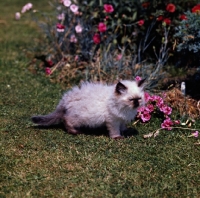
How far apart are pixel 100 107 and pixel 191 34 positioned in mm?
2045

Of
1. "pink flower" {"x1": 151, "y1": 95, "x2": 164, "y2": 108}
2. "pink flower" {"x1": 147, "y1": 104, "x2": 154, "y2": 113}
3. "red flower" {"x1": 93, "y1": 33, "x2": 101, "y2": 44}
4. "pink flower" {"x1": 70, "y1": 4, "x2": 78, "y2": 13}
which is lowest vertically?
"pink flower" {"x1": 147, "y1": 104, "x2": 154, "y2": 113}

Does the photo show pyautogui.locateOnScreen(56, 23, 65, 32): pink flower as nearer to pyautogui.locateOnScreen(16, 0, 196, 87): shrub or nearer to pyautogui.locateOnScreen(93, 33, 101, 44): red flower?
pyautogui.locateOnScreen(16, 0, 196, 87): shrub

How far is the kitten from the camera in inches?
217

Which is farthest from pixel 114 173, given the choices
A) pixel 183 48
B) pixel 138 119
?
pixel 183 48

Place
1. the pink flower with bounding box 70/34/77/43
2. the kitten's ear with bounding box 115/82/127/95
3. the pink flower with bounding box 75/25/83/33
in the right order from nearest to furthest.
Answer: the kitten's ear with bounding box 115/82/127/95 → the pink flower with bounding box 75/25/83/33 → the pink flower with bounding box 70/34/77/43

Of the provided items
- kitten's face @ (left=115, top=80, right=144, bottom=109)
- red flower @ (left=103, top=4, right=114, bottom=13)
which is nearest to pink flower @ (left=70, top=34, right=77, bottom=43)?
red flower @ (left=103, top=4, right=114, bottom=13)

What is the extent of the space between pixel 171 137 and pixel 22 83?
321 cm

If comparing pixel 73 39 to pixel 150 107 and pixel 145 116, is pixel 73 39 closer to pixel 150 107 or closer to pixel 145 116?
pixel 150 107

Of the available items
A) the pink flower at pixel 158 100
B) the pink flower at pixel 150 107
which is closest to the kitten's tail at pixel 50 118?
the pink flower at pixel 150 107

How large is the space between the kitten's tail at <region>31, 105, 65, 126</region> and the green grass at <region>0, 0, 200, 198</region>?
0.12m

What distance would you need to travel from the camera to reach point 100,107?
5.67 meters

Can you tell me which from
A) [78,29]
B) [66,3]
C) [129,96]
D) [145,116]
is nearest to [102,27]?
[78,29]

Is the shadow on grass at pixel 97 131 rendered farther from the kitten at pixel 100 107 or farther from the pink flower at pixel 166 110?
the pink flower at pixel 166 110

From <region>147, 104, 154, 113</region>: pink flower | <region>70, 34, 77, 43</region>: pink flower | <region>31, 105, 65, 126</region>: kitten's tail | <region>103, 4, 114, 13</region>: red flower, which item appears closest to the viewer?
<region>31, 105, 65, 126</region>: kitten's tail
